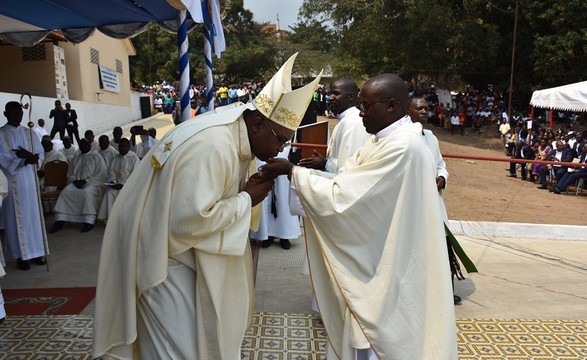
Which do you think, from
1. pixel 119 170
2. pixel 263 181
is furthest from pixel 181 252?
pixel 119 170

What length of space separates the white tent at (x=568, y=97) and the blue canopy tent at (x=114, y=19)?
939 centimetres

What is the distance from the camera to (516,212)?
1100 centimetres

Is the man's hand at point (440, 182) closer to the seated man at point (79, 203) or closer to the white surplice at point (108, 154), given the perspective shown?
the seated man at point (79, 203)

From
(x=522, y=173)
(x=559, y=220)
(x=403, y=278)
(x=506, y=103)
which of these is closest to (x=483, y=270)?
(x=403, y=278)

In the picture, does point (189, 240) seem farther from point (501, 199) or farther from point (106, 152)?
point (501, 199)

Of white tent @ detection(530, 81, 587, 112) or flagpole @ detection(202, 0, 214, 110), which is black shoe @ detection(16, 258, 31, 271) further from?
white tent @ detection(530, 81, 587, 112)

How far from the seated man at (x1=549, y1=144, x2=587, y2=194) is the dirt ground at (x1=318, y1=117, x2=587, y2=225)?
0.24 meters

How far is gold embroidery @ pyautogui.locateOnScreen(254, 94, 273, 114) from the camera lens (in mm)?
2092

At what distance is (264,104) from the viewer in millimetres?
2104

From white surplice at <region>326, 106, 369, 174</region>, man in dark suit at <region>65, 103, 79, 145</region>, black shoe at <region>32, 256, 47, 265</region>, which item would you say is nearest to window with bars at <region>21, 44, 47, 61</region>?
man in dark suit at <region>65, 103, 79, 145</region>

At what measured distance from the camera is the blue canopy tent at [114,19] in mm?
5262

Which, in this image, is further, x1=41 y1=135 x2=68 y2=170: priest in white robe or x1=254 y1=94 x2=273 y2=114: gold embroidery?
x1=41 y1=135 x2=68 y2=170: priest in white robe

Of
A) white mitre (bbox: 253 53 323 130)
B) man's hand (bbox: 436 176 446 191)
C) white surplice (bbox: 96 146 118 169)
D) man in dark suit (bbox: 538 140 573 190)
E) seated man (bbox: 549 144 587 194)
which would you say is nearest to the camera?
white mitre (bbox: 253 53 323 130)

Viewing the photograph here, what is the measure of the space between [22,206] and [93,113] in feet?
45.8
